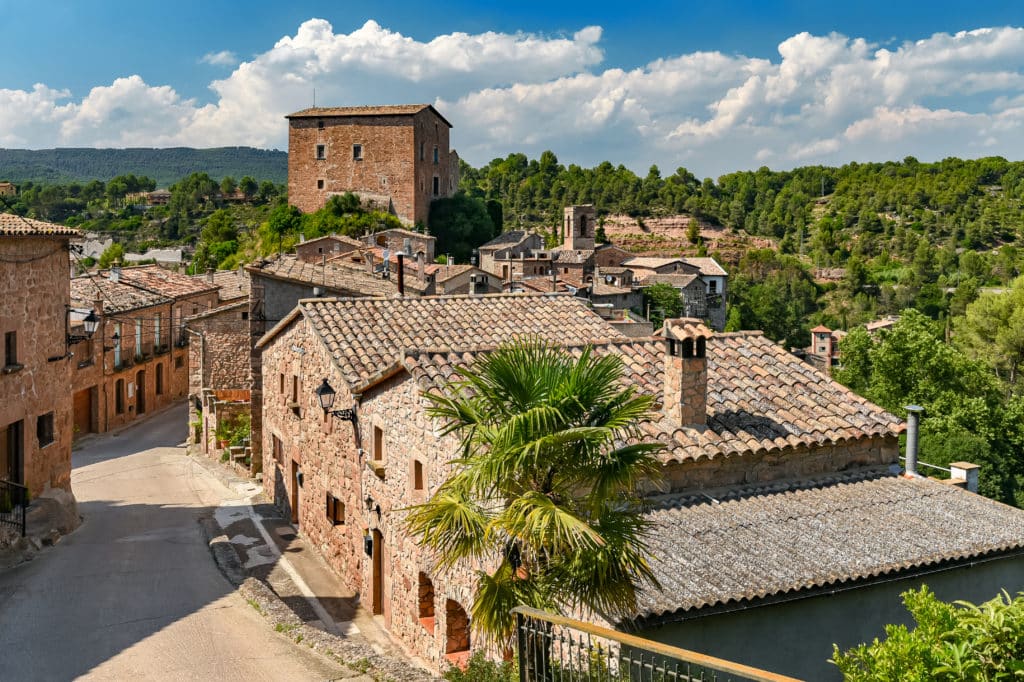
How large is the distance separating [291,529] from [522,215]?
11136 cm

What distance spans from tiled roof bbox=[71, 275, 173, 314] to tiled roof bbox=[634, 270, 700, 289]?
156ft

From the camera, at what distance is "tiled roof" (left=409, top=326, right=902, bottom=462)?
10.2 m

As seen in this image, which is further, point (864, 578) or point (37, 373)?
point (37, 373)

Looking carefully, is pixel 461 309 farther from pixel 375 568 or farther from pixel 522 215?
pixel 522 215

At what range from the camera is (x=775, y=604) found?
8242 millimetres

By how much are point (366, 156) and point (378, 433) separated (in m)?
58.0

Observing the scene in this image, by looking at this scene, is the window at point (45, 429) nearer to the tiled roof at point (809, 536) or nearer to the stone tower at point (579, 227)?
the tiled roof at point (809, 536)

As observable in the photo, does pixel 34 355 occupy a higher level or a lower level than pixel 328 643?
higher

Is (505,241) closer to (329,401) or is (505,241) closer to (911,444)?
(329,401)


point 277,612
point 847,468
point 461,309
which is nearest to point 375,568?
point 277,612

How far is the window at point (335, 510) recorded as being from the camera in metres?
16.1

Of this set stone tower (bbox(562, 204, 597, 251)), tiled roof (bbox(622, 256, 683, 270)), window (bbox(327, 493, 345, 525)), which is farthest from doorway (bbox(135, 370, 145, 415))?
tiled roof (bbox(622, 256, 683, 270))

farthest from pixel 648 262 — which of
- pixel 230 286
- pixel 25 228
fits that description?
pixel 25 228

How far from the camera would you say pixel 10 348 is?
16.2 meters
